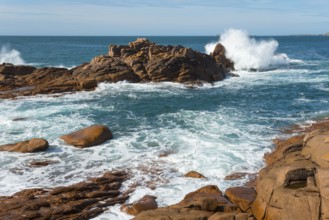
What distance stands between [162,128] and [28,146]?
7.95 m

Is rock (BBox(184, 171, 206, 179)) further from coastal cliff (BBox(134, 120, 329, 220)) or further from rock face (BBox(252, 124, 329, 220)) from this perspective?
rock face (BBox(252, 124, 329, 220))

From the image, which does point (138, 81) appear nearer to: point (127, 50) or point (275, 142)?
point (127, 50)

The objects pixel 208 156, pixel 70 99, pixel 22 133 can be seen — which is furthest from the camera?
pixel 70 99

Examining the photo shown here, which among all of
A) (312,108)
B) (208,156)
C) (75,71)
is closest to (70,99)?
(75,71)

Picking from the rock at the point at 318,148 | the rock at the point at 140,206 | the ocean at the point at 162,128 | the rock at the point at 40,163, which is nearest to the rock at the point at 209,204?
the rock at the point at 140,206

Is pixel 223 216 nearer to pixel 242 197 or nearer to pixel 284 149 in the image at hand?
pixel 242 197

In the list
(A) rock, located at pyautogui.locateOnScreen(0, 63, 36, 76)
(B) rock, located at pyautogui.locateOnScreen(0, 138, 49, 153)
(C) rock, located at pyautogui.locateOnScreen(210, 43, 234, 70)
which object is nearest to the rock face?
(B) rock, located at pyautogui.locateOnScreen(0, 138, 49, 153)

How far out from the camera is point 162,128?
22141 mm

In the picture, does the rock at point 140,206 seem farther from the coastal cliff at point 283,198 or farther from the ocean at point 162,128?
the coastal cliff at point 283,198

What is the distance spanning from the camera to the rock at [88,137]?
18.9m

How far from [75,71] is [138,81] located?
22.2 feet

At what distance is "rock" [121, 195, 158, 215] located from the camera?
12.0 metres

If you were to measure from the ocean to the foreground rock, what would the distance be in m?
0.59

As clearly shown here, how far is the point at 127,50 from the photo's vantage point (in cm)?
4284
